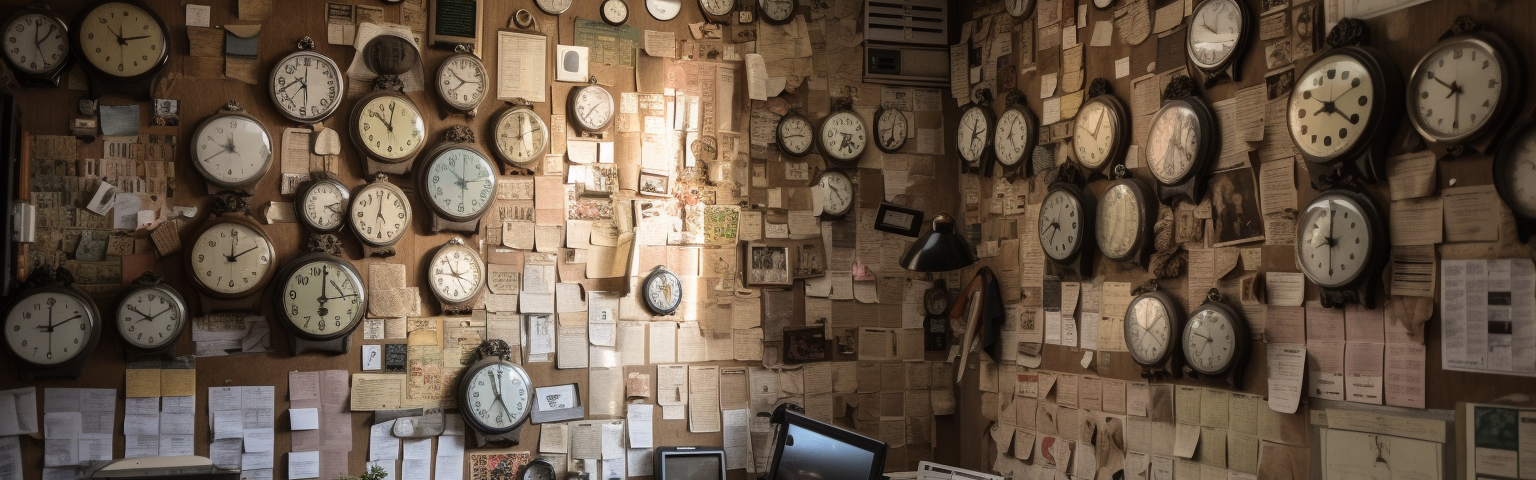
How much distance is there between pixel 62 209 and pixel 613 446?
2.18 metres

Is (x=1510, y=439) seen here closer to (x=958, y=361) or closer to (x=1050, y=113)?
(x=1050, y=113)

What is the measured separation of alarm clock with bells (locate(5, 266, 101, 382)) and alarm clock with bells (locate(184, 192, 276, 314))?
0.36 metres

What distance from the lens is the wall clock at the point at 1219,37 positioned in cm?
310

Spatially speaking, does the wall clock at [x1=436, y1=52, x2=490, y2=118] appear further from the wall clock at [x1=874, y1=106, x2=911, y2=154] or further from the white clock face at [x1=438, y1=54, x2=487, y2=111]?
the wall clock at [x1=874, y1=106, x2=911, y2=154]

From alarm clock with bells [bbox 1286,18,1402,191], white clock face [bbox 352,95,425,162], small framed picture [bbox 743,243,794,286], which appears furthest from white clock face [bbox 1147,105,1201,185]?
white clock face [bbox 352,95,425,162]

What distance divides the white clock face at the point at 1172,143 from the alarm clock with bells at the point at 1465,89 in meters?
0.75

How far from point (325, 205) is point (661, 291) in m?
1.36

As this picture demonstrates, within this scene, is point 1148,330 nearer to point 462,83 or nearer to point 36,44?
point 462,83

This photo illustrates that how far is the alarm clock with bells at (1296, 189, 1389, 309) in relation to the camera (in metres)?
2.64

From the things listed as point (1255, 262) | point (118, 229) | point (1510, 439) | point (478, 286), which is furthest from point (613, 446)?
point (1510, 439)

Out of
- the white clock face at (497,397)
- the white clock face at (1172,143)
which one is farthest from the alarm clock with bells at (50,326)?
the white clock face at (1172,143)

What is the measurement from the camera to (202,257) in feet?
11.8

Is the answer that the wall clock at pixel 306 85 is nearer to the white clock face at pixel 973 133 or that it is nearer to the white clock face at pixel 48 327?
the white clock face at pixel 48 327

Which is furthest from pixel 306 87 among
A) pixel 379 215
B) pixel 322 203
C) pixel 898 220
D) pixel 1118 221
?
pixel 1118 221
